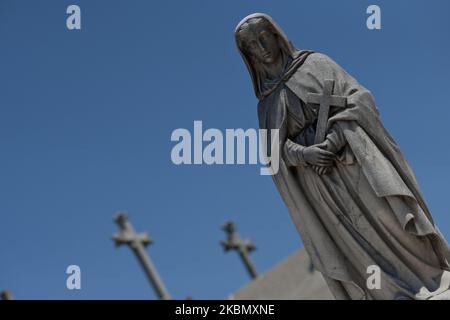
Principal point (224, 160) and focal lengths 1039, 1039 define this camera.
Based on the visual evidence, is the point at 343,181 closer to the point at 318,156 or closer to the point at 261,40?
the point at 318,156

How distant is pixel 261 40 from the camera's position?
417 inches

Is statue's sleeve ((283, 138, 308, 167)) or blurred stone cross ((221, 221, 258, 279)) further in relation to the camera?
blurred stone cross ((221, 221, 258, 279))

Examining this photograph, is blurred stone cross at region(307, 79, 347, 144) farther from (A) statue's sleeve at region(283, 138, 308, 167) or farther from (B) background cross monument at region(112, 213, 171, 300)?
(B) background cross monument at region(112, 213, 171, 300)

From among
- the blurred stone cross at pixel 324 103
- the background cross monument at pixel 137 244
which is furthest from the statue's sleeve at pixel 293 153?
the background cross monument at pixel 137 244

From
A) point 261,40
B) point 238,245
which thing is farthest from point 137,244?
point 261,40

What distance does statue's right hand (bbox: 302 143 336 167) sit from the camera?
9.98 meters

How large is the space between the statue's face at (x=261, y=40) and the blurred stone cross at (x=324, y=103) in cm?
71

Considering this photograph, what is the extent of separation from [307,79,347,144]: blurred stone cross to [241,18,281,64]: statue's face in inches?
28.0

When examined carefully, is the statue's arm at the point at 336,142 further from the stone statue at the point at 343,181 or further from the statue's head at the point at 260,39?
the statue's head at the point at 260,39

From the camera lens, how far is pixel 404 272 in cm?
973

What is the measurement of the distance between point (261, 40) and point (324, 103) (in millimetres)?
999

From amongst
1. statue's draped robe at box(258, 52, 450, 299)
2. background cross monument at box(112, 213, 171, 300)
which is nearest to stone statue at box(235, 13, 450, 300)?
statue's draped robe at box(258, 52, 450, 299)
